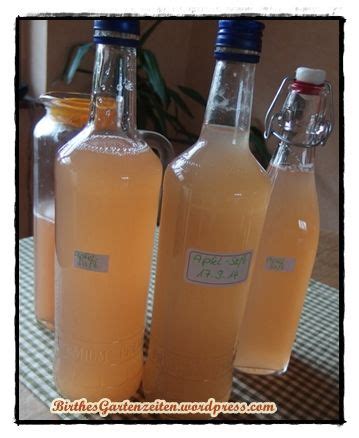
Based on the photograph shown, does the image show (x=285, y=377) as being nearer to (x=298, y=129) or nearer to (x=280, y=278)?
(x=280, y=278)

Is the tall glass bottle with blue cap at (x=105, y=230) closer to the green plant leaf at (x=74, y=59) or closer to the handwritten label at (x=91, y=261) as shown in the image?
the handwritten label at (x=91, y=261)

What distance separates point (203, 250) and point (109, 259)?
0.09 m

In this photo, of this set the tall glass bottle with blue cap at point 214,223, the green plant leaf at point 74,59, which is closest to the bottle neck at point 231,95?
the tall glass bottle with blue cap at point 214,223

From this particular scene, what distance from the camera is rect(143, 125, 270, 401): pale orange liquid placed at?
40 cm

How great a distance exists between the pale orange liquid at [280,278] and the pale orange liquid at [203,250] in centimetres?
6

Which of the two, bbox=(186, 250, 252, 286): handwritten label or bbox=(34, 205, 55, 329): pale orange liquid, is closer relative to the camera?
bbox=(186, 250, 252, 286): handwritten label

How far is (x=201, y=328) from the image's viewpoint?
44 centimetres

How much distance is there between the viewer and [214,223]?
401mm

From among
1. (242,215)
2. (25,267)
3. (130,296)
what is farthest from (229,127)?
(25,267)

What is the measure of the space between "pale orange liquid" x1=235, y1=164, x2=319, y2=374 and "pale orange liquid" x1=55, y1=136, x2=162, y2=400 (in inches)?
5.3

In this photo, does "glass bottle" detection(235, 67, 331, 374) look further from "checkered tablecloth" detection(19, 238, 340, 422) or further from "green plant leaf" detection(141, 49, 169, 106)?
"green plant leaf" detection(141, 49, 169, 106)

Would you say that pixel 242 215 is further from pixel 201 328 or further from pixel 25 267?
pixel 25 267

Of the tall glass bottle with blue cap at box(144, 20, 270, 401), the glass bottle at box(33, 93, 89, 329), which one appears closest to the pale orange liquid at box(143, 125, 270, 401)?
the tall glass bottle with blue cap at box(144, 20, 270, 401)

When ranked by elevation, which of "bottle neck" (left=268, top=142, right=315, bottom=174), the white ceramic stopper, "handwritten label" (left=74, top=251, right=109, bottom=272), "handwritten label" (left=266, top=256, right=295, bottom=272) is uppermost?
the white ceramic stopper
